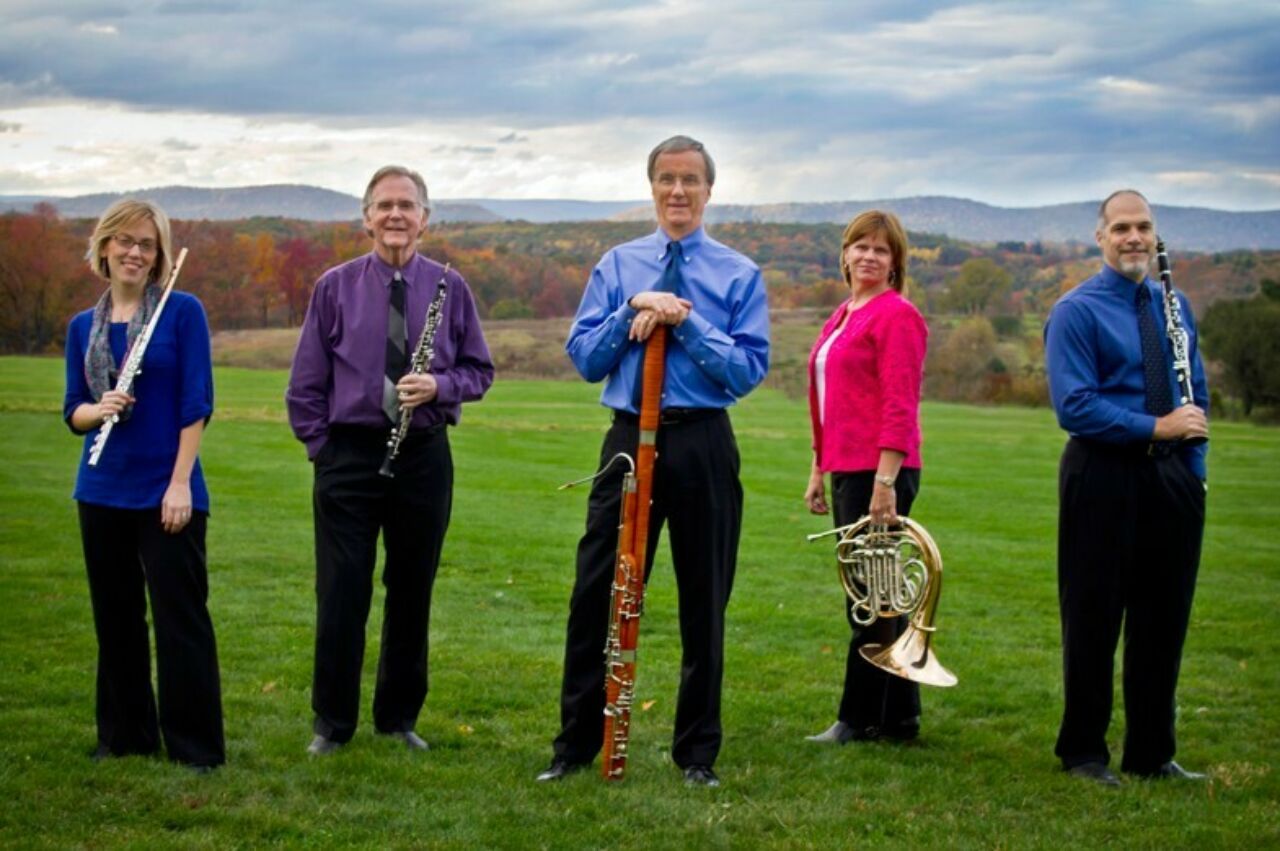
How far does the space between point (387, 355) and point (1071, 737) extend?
3.60 metres

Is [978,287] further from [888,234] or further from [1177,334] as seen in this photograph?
[1177,334]

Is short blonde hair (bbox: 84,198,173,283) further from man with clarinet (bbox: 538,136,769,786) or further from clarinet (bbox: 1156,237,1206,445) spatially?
clarinet (bbox: 1156,237,1206,445)

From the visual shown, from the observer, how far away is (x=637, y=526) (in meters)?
6.03

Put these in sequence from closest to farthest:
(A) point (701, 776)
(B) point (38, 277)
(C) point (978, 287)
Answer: (A) point (701, 776), (B) point (38, 277), (C) point (978, 287)

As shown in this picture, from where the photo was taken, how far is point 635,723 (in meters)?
7.48

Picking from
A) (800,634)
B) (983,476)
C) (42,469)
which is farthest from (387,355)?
(983,476)

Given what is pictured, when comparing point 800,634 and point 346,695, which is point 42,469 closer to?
point 800,634

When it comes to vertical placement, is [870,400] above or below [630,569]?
above

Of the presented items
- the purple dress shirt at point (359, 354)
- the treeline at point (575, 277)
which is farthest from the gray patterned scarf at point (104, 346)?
the treeline at point (575, 277)

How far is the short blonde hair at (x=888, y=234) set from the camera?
6.93m

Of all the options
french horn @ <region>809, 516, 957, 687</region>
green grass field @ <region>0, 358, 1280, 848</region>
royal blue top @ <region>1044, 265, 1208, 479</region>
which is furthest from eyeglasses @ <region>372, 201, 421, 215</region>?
royal blue top @ <region>1044, 265, 1208, 479</region>

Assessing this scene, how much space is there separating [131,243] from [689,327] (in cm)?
241

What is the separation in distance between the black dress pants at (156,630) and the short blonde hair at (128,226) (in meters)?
1.04

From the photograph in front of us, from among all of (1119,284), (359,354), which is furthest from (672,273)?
(1119,284)
